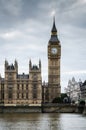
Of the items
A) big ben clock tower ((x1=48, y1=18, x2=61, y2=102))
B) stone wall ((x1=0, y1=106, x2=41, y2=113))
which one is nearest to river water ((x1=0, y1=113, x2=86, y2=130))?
stone wall ((x1=0, y1=106, x2=41, y2=113))

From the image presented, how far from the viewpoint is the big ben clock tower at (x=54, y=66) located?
168500 mm

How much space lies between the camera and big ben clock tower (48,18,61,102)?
168500 millimetres

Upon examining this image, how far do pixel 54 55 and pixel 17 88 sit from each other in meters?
20.0

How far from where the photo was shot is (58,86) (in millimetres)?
167625

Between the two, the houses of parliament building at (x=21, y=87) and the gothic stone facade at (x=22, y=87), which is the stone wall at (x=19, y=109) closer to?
the houses of parliament building at (x=21, y=87)

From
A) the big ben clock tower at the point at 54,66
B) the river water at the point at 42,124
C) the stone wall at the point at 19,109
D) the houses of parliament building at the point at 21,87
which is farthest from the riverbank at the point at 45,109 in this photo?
the river water at the point at 42,124

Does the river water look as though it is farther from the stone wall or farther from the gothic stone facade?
the gothic stone facade

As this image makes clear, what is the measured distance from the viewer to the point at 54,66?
170 m

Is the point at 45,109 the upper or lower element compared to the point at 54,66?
lower

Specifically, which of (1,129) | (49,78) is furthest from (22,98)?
(1,129)

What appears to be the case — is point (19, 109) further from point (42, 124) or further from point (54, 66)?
point (42, 124)

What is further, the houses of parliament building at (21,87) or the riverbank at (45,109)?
the houses of parliament building at (21,87)

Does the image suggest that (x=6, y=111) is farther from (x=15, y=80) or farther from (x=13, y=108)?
(x=15, y=80)

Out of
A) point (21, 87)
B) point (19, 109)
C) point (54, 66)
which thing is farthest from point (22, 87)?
point (19, 109)
